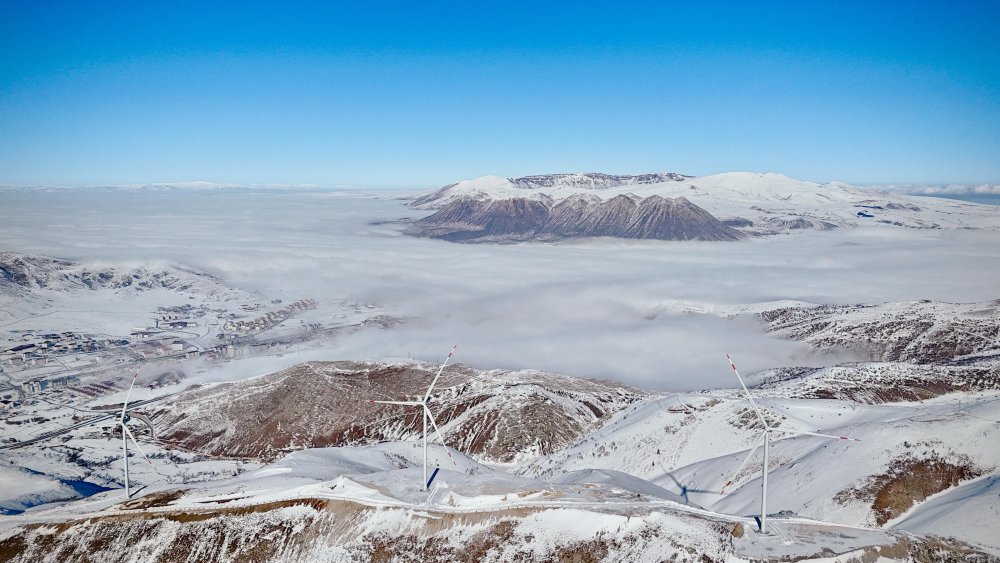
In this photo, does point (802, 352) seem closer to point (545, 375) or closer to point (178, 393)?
point (545, 375)

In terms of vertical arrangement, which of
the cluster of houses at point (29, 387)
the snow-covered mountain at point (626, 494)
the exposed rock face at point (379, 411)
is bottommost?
the cluster of houses at point (29, 387)

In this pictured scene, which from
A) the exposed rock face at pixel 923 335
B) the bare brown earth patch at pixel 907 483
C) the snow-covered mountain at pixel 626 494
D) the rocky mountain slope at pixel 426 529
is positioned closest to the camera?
the rocky mountain slope at pixel 426 529

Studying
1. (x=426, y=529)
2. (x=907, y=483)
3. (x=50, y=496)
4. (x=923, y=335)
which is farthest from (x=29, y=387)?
(x=923, y=335)

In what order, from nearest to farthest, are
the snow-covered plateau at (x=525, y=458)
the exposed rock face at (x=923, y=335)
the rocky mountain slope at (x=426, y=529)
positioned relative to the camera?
1. the rocky mountain slope at (x=426, y=529)
2. the snow-covered plateau at (x=525, y=458)
3. the exposed rock face at (x=923, y=335)

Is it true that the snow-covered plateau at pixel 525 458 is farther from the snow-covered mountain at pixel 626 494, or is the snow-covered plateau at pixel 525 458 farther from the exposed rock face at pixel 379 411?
the exposed rock face at pixel 379 411

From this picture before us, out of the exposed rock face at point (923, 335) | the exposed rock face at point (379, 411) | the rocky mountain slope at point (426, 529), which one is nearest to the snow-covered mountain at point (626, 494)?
the rocky mountain slope at point (426, 529)

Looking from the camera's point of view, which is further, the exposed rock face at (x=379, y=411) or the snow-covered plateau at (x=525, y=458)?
the exposed rock face at (x=379, y=411)

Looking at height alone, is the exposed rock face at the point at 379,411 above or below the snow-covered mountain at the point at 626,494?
below
